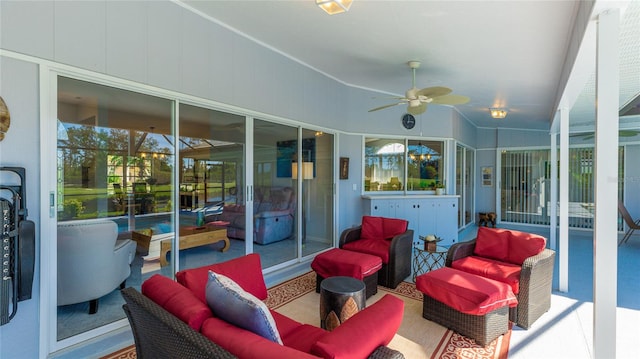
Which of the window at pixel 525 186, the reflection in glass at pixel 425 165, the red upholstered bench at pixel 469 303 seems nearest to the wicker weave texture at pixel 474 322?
the red upholstered bench at pixel 469 303

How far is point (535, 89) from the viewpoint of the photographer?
510 centimetres

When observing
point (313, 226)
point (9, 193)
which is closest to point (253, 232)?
point (313, 226)

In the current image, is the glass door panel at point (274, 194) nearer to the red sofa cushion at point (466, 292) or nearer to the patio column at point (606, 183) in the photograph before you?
the red sofa cushion at point (466, 292)

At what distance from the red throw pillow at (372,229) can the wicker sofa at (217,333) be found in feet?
8.11

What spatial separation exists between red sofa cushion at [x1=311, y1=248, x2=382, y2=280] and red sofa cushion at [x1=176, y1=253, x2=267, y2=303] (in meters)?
1.14

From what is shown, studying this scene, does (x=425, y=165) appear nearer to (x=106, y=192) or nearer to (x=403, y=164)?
(x=403, y=164)

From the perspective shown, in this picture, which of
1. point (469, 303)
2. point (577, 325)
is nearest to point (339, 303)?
point (469, 303)

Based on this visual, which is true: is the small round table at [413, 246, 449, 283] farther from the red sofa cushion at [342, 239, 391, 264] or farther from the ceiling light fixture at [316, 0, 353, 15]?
the ceiling light fixture at [316, 0, 353, 15]

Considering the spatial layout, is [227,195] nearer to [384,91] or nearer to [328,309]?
[328,309]

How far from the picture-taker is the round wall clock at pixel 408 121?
6176mm

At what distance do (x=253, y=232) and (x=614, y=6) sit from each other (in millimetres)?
3849

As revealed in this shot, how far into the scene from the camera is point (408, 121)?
6.21 meters

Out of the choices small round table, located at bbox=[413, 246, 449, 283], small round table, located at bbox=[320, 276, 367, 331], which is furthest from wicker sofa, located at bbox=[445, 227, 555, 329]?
small round table, located at bbox=[320, 276, 367, 331]

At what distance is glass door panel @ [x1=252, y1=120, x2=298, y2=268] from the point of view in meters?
4.04
